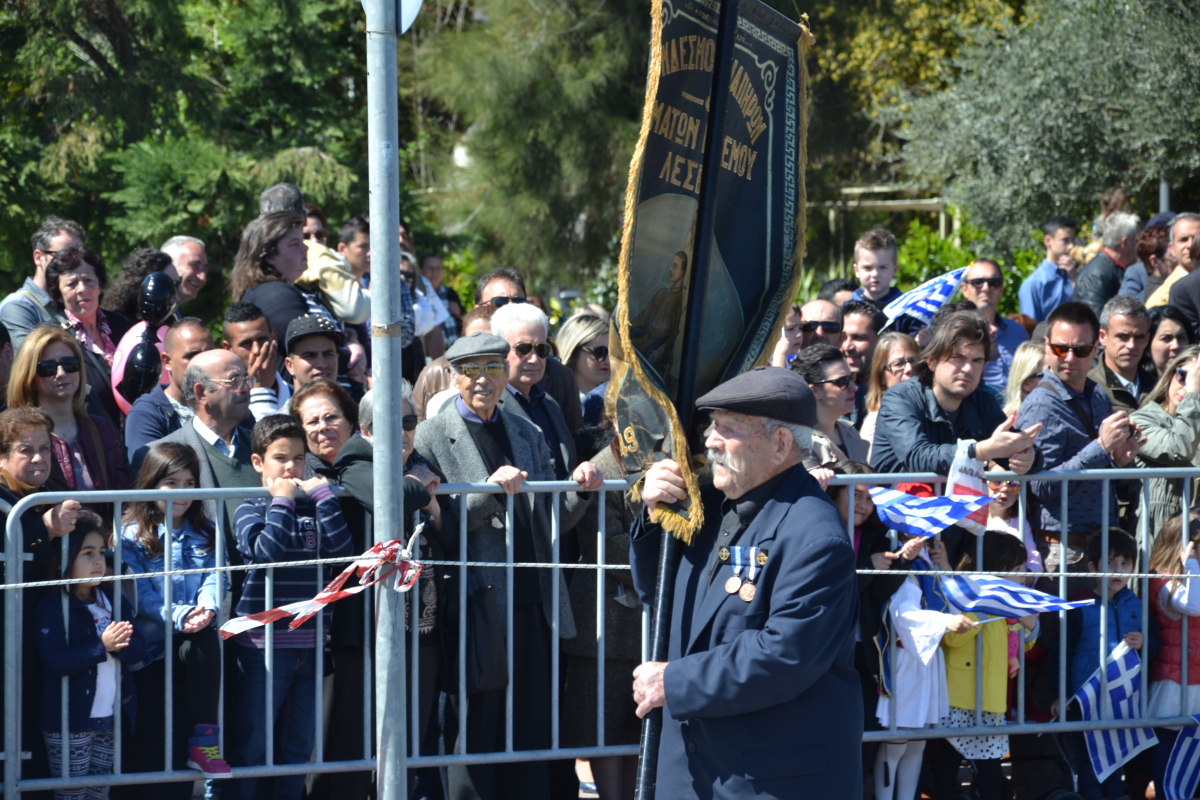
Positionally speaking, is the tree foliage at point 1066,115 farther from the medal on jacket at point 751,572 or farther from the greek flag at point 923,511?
the medal on jacket at point 751,572

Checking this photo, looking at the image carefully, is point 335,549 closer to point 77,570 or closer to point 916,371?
point 77,570

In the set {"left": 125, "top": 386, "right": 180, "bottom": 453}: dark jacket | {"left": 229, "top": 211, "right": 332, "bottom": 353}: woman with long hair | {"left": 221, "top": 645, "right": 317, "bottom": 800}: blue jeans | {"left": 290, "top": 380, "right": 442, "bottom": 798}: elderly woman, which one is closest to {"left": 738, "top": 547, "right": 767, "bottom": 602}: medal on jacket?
{"left": 290, "top": 380, "right": 442, "bottom": 798}: elderly woman

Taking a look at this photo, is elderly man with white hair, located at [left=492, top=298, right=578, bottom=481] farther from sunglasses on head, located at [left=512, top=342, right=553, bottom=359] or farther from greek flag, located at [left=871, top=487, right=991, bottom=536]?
greek flag, located at [left=871, top=487, right=991, bottom=536]

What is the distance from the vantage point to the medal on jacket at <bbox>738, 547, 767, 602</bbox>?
128 inches

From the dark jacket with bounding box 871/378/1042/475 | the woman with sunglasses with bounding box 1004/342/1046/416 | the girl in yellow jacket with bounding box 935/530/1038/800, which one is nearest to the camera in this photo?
the girl in yellow jacket with bounding box 935/530/1038/800

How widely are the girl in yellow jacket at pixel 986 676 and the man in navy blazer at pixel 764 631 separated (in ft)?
6.01

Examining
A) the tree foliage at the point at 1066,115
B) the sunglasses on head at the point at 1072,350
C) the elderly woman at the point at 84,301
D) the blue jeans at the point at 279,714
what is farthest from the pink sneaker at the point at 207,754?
the tree foliage at the point at 1066,115

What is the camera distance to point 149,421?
519 centimetres

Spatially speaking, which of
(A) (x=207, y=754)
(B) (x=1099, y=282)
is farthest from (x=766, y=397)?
(B) (x=1099, y=282)

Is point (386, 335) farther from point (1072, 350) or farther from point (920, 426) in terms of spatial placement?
point (1072, 350)

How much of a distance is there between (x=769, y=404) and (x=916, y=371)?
2740mm

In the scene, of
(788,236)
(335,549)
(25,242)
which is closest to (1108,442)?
(788,236)

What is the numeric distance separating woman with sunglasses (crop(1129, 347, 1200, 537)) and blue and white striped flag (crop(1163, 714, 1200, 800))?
869mm

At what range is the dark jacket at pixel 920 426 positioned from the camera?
17.3 feet
